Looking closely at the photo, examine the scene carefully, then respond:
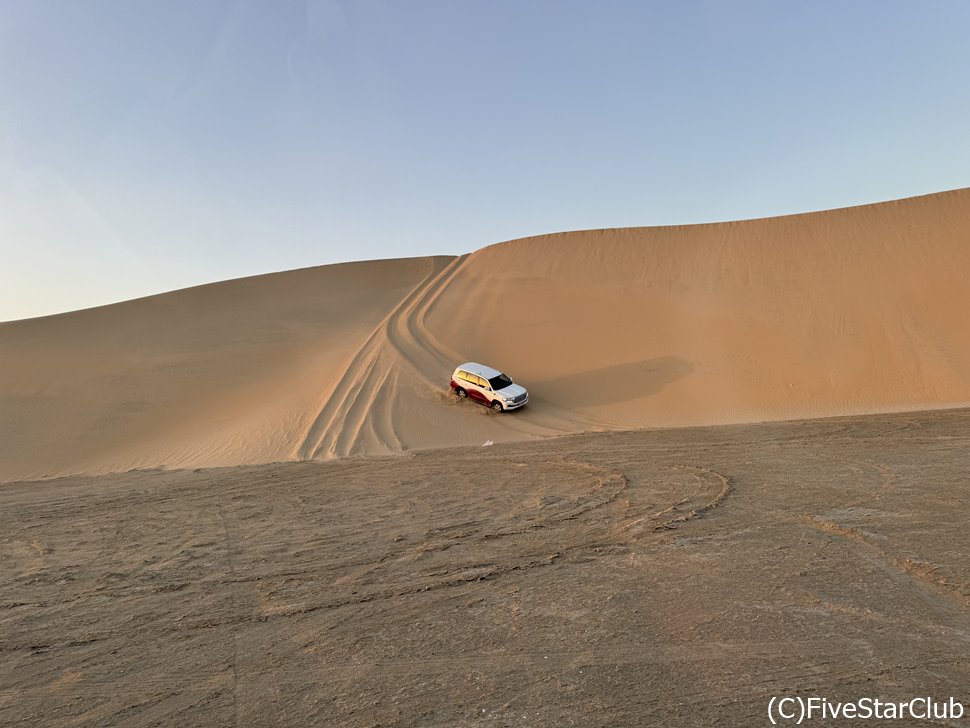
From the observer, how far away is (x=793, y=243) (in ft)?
116

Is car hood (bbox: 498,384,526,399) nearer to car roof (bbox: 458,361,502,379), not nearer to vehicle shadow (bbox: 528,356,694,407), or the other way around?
car roof (bbox: 458,361,502,379)

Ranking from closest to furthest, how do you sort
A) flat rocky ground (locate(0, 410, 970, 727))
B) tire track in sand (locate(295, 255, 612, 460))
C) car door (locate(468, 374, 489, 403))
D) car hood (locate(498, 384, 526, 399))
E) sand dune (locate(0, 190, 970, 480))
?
flat rocky ground (locate(0, 410, 970, 727))
tire track in sand (locate(295, 255, 612, 460))
sand dune (locate(0, 190, 970, 480))
car hood (locate(498, 384, 526, 399))
car door (locate(468, 374, 489, 403))

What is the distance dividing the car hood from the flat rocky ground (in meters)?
10.4

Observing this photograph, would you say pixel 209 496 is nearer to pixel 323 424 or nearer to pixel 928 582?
pixel 323 424

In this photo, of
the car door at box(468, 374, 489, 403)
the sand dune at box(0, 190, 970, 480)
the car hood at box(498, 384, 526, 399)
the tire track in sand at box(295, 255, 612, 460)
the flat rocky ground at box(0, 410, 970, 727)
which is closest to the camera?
the flat rocky ground at box(0, 410, 970, 727)

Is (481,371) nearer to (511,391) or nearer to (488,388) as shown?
(488,388)

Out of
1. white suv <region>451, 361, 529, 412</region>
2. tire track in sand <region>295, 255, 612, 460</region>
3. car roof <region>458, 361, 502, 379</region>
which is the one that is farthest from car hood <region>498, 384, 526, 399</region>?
tire track in sand <region>295, 255, 612, 460</region>

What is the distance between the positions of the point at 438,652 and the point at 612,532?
3.50m

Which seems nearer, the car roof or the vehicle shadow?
the car roof

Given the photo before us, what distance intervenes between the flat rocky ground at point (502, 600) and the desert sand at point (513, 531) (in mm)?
36

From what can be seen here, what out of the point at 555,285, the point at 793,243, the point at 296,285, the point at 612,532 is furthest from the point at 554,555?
the point at 296,285

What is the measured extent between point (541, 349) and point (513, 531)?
65.7 ft

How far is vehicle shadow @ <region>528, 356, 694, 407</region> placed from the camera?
76.9 feet

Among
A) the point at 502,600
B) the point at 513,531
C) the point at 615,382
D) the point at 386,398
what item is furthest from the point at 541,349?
the point at 502,600
